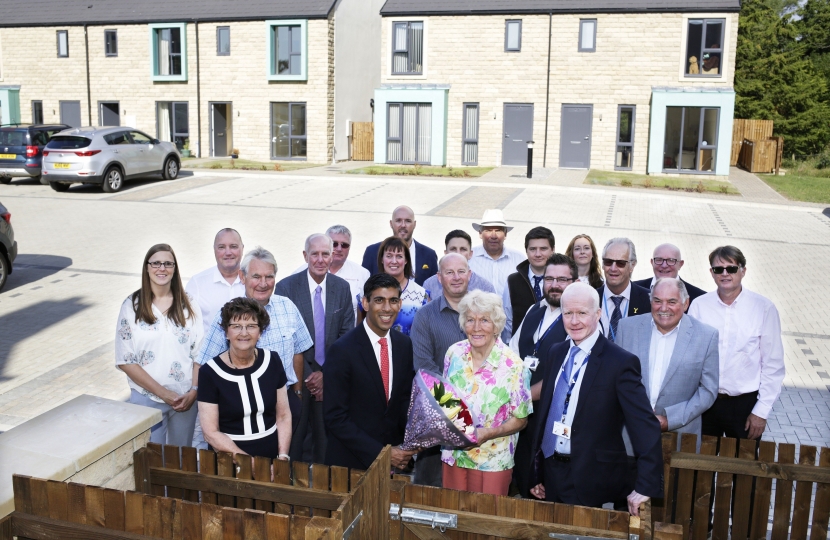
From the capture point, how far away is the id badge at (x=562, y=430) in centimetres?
435

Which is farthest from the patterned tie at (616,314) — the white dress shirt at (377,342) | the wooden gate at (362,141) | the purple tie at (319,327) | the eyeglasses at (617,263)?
the wooden gate at (362,141)

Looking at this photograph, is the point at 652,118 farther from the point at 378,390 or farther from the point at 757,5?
the point at 378,390

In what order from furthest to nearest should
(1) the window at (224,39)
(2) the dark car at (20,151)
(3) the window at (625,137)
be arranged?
(1) the window at (224,39) → (3) the window at (625,137) → (2) the dark car at (20,151)

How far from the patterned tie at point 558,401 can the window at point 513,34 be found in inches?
1164

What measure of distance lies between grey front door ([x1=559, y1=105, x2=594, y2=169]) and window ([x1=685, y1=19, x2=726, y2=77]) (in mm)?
4107

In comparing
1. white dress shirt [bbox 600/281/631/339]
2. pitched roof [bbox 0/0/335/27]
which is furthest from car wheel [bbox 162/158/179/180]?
white dress shirt [bbox 600/281/631/339]

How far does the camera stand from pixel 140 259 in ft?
49.0

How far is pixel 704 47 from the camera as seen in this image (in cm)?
3042

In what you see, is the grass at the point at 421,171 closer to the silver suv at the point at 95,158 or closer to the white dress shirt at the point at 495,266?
the silver suv at the point at 95,158

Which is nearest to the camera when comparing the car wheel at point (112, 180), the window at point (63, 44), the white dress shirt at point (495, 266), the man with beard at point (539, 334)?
the man with beard at point (539, 334)

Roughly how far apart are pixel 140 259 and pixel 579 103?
2166cm

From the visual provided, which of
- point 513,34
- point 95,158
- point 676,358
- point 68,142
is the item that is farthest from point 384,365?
point 513,34

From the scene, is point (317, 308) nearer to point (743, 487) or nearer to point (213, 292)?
point (213, 292)

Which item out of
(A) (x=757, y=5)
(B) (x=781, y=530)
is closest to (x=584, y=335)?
(B) (x=781, y=530)
